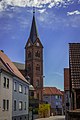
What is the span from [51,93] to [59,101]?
5.46 meters

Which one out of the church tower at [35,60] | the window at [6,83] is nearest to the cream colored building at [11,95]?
the window at [6,83]

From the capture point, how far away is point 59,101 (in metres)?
114

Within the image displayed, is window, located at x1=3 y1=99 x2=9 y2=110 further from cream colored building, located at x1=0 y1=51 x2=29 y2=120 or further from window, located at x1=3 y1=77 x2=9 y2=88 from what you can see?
window, located at x1=3 y1=77 x2=9 y2=88

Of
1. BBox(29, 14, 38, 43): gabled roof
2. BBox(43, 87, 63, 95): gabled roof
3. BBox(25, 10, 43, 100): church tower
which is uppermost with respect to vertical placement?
BBox(29, 14, 38, 43): gabled roof

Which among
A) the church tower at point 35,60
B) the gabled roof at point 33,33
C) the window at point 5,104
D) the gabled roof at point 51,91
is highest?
the gabled roof at point 33,33

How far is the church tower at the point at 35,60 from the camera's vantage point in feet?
332

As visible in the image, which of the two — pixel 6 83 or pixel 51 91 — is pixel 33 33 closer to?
pixel 51 91

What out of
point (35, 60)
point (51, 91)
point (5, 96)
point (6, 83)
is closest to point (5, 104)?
point (5, 96)

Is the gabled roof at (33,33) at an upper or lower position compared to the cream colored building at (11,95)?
upper

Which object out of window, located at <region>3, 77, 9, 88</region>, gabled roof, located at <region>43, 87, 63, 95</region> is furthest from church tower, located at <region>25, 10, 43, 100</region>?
window, located at <region>3, 77, 9, 88</region>

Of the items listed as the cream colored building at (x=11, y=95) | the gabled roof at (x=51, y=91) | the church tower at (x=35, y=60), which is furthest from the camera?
the gabled roof at (x=51, y=91)

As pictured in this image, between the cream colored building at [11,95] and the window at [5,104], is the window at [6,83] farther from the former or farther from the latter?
the window at [5,104]

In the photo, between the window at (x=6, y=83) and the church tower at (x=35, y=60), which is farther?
the church tower at (x=35, y=60)

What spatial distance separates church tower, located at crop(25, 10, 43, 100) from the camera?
101 meters
